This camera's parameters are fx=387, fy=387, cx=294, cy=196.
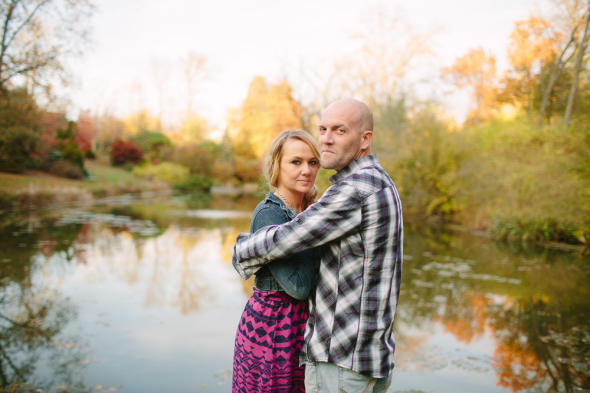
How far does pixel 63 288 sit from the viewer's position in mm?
6605

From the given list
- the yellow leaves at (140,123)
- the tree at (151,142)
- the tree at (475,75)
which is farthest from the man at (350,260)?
the yellow leaves at (140,123)

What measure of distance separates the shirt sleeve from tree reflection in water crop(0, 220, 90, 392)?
3.19 meters

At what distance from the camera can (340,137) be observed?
→ 1.63 meters

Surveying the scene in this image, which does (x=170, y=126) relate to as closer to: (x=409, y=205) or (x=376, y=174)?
(x=409, y=205)

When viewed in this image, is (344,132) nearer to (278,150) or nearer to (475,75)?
(278,150)

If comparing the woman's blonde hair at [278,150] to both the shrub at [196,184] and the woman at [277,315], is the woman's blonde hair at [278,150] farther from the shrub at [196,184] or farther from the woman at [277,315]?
the shrub at [196,184]

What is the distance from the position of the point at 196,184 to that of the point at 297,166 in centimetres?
3510

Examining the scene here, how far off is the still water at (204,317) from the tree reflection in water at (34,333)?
2cm

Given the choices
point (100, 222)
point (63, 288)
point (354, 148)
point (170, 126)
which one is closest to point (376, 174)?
point (354, 148)

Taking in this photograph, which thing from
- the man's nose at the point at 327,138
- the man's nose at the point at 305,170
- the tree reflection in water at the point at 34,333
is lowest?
the tree reflection in water at the point at 34,333

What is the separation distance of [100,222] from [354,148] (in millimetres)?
14576

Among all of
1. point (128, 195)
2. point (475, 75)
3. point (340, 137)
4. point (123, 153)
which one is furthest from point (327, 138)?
point (123, 153)

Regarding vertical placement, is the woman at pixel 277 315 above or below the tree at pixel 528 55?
below

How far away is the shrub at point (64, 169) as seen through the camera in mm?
24188
